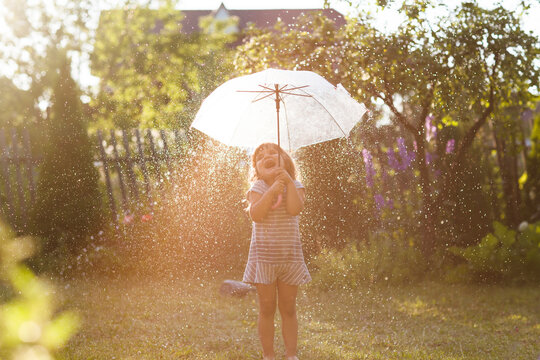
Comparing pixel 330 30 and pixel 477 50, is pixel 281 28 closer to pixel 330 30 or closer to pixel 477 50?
pixel 330 30

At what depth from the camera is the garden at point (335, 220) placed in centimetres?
469

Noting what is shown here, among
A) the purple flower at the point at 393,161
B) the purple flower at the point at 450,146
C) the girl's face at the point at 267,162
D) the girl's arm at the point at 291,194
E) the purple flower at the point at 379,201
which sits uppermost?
the purple flower at the point at 450,146

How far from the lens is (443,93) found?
617cm

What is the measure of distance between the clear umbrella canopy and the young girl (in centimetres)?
51

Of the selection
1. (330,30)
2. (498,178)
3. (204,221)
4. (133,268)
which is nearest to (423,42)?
(330,30)

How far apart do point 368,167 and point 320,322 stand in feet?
10.2

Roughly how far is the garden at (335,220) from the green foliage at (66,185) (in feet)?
0.06

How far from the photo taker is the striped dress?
3.46 m

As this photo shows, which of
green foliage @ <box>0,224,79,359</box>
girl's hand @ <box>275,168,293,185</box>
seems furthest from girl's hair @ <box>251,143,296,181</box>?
green foliage @ <box>0,224,79,359</box>

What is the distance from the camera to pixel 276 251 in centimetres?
347

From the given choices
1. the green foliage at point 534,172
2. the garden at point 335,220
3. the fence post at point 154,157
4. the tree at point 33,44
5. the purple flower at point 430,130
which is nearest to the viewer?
the garden at point 335,220

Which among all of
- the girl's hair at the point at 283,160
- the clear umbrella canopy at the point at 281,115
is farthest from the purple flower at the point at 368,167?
the girl's hair at the point at 283,160

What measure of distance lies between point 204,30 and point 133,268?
1586cm

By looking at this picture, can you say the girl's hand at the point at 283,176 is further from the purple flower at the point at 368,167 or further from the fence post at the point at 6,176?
the fence post at the point at 6,176
